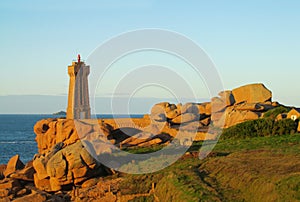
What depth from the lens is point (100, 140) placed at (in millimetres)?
38594

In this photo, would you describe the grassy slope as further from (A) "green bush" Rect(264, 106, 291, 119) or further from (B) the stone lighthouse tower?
(B) the stone lighthouse tower

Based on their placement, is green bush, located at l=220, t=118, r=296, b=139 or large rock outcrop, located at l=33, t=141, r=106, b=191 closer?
large rock outcrop, located at l=33, t=141, r=106, b=191

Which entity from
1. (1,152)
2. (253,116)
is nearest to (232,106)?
(253,116)

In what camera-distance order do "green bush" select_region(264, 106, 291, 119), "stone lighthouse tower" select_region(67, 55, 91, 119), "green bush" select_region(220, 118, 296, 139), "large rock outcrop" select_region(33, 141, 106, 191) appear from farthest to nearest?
"stone lighthouse tower" select_region(67, 55, 91, 119) → "green bush" select_region(264, 106, 291, 119) → "green bush" select_region(220, 118, 296, 139) → "large rock outcrop" select_region(33, 141, 106, 191)

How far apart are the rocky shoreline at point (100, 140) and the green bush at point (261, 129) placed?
7.25 feet

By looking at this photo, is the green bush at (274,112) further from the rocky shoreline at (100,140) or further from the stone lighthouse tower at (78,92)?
the stone lighthouse tower at (78,92)

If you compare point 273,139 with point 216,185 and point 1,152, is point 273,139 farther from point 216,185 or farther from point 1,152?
point 1,152

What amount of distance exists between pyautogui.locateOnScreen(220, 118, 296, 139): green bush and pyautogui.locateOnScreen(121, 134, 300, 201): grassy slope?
9.52 m

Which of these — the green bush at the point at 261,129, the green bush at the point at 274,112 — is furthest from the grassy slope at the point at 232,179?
the green bush at the point at 274,112

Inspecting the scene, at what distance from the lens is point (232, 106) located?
170ft

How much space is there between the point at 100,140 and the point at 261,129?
13.3 meters

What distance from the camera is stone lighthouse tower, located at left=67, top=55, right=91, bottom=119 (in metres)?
59.9

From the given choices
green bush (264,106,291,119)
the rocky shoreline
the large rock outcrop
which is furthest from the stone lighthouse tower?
the large rock outcrop

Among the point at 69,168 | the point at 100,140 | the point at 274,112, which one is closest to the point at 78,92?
the point at 100,140
